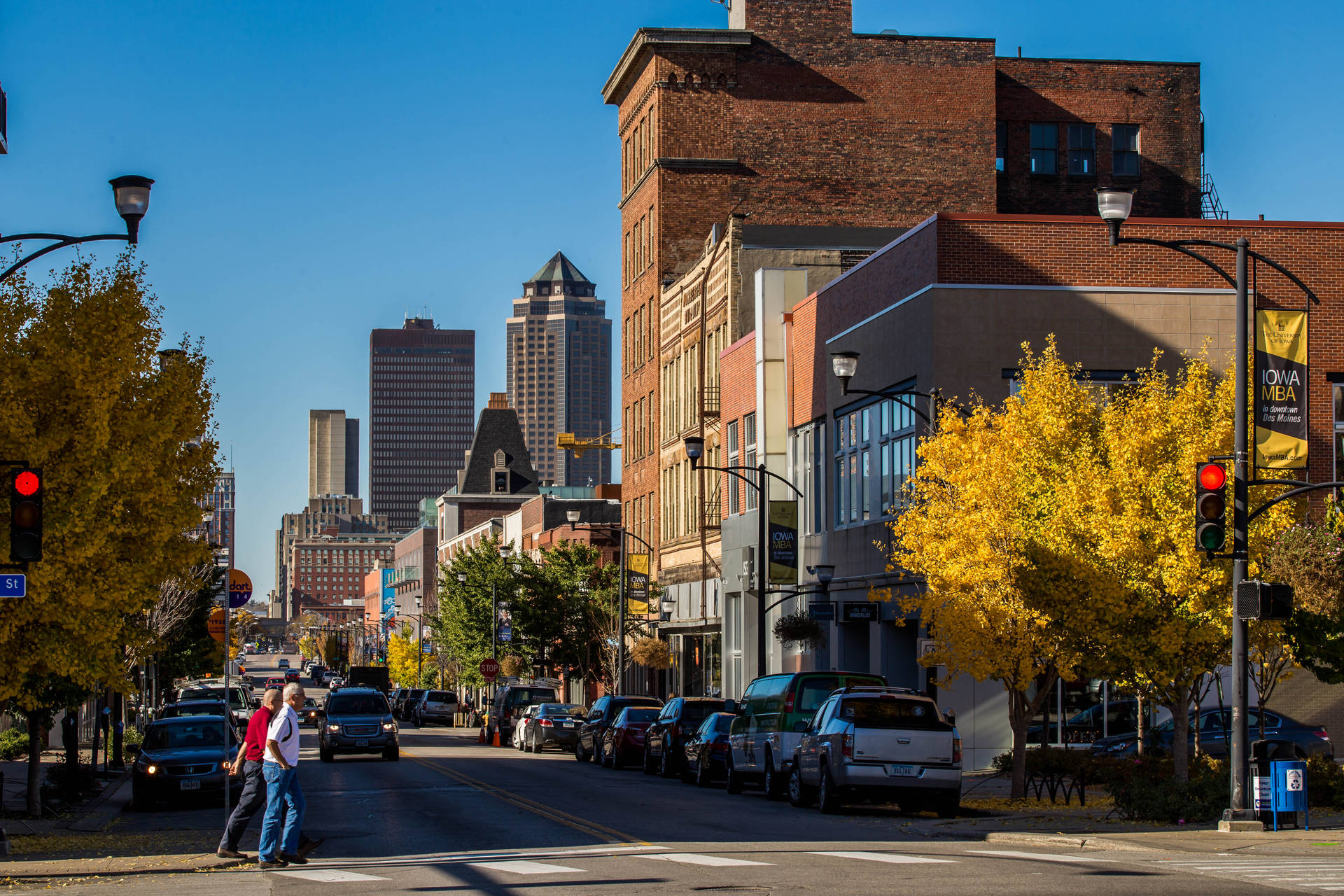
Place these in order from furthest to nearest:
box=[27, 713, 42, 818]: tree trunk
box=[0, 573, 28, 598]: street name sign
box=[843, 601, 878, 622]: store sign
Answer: box=[843, 601, 878, 622]: store sign < box=[27, 713, 42, 818]: tree trunk < box=[0, 573, 28, 598]: street name sign

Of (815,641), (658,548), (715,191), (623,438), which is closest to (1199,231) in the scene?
(815,641)

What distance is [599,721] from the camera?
148 feet

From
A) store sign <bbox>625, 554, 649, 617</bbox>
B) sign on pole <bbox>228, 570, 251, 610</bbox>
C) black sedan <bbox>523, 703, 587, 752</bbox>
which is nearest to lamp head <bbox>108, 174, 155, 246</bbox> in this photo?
sign on pole <bbox>228, 570, 251, 610</bbox>

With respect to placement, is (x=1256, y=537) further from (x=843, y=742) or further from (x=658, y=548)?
(x=658, y=548)

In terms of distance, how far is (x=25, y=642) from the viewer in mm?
21297

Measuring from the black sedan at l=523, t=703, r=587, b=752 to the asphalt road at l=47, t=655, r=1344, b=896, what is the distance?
22071mm

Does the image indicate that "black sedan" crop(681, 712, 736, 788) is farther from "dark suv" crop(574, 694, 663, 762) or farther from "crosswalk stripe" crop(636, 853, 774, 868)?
"crosswalk stripe" crop(636, 853, 774, 868)

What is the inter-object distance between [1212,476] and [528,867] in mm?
9387

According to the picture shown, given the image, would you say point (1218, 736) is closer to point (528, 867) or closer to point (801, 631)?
point (801, 631)

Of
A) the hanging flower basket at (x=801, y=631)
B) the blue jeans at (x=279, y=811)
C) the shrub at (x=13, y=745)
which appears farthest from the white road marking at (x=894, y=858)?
the shrub at (x=13, y=745)

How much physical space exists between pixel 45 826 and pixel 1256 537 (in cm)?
1762

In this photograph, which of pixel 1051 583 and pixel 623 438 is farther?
pixel 623 438

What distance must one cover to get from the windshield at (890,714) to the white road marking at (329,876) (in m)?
8.80

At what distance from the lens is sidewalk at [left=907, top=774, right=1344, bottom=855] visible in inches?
720
